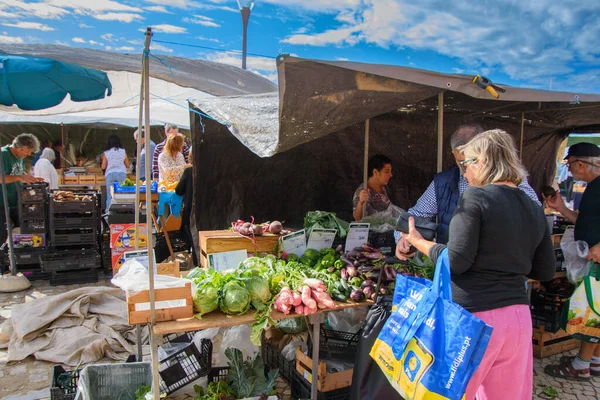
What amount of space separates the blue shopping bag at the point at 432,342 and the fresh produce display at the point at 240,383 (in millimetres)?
1093

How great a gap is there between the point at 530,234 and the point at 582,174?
222cm

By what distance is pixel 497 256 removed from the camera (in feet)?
6.62

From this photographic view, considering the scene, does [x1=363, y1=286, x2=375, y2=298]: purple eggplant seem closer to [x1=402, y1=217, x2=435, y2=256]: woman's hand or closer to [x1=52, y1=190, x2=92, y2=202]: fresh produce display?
[x1=402, y1=217, x2=435, y2=256]: woman's hand

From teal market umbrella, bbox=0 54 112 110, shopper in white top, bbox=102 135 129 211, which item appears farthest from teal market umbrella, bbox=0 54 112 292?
shopper in white top, bbox=102 135 129 211

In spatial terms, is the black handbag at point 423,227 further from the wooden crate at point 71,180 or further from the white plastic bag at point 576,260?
the wooden crate at point 71,180

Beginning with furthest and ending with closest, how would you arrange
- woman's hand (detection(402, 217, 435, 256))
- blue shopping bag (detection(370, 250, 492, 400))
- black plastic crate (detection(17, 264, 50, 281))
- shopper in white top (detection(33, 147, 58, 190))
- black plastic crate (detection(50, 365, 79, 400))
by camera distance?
shopper in white top (detection(33, 147, 58, 190)), black plastic crate (detection(17, 264, 50, 281)), black plastic crate (detection(50, 365, 79, 400)), woman's hand (detection(402, 217, 435, 256)), blue shopping bag (detection(370, 250, 492, 400))

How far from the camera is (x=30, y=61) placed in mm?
4242

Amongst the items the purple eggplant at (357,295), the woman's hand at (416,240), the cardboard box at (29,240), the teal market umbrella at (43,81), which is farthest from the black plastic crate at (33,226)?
the woman's hand at (416,240)

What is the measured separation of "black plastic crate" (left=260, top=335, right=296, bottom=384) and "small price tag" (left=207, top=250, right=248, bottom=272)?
2.57 ft

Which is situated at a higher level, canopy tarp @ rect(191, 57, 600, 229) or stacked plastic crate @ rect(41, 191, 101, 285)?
canopy tarp @ rect(191, 57, 600, 229)

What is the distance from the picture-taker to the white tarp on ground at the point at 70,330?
12.9 ft

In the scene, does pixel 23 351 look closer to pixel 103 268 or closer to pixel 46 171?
Answer: pixel 103 268

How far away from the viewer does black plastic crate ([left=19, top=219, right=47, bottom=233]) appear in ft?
19.1

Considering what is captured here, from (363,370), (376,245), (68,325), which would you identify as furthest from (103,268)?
(363,370)
